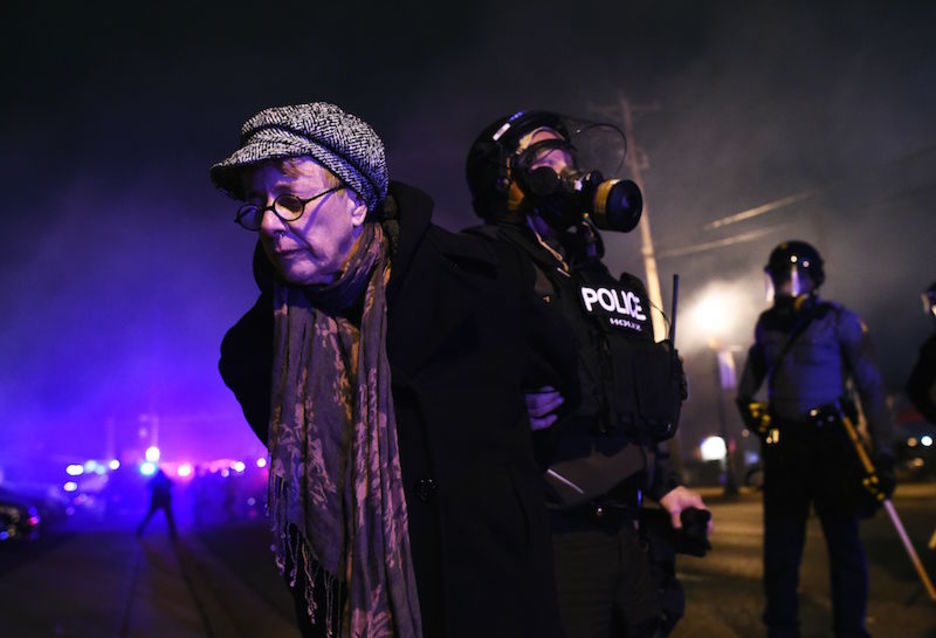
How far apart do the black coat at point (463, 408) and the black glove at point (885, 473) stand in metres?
2.83

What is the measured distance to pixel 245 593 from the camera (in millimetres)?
7582

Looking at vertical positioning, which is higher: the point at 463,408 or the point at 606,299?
the point at 606,299

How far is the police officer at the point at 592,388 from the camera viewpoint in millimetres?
2172

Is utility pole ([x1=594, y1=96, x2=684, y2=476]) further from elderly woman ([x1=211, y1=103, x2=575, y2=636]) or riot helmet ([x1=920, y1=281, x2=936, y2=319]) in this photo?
elderly woman ([x1=211, y1=103, x2=575, y2=636])

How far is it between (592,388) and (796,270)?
2857 millimetres

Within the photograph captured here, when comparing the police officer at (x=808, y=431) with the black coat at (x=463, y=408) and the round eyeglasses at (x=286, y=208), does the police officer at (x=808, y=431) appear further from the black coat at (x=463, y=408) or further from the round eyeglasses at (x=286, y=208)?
the round eyeglasses at (x=286, y=208)

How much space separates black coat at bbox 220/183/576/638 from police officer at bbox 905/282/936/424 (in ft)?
10.7

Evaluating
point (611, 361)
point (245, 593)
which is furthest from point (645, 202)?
point (611, 361)

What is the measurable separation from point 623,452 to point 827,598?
14.1 feet

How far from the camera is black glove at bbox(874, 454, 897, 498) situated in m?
3.83

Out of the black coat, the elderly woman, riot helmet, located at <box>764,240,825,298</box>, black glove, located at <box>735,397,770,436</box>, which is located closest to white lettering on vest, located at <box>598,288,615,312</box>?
the black coat

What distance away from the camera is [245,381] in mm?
1755

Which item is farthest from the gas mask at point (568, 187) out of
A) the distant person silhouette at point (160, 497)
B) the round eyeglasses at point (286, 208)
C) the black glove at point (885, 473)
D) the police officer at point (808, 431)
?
the distant person silhouette at point (160, 497)

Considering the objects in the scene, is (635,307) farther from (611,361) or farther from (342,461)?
(342,461)
